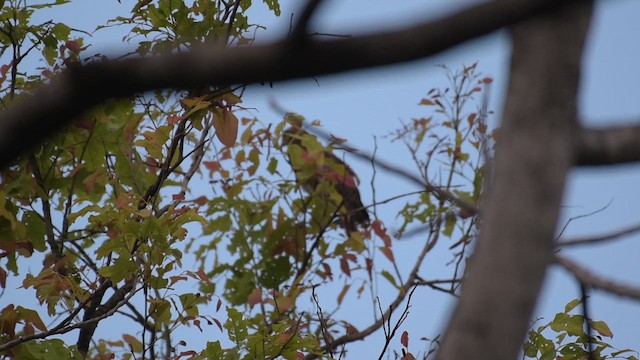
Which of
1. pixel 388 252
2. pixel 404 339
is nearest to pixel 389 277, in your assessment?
pixel 388 252

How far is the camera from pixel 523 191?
36.7 inches

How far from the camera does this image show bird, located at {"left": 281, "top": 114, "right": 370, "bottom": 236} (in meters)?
4.76

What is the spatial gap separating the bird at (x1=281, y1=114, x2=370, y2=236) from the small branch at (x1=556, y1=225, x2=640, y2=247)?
→ 3368mm

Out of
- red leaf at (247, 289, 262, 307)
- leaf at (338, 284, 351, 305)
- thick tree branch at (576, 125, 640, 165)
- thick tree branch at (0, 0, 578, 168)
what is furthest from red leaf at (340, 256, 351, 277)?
thick tree branch at (0, 0, 578, 168)

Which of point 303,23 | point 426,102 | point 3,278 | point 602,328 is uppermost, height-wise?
point 426,102

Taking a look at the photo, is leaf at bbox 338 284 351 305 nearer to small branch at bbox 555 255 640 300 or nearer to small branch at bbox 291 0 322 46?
small branch at bbox 555 255 640 300

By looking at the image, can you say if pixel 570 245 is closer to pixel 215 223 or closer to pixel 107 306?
pixel 107 306

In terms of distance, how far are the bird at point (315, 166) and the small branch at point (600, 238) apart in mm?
3368

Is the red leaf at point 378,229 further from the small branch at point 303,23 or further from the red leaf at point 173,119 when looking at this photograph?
the small branch at point 303,23

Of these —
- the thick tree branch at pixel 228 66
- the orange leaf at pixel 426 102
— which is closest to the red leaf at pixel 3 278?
the thick tree branch at pixel 228 66

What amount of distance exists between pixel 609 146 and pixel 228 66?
1.64ft

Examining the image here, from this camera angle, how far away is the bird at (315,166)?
4758 millimetres

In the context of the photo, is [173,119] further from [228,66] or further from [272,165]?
[228,66]

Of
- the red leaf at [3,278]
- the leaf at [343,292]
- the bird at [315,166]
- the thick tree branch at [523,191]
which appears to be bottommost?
the thick tree branch at [523,191]
